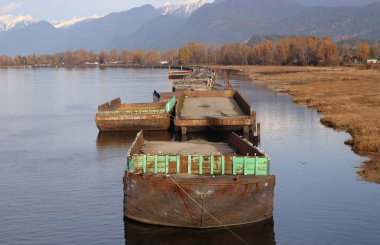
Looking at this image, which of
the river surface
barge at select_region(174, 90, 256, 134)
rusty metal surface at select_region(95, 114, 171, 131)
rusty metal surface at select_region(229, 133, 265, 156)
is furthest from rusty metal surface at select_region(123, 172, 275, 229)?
rusty metal surface at select_region(95, 114, 171, 131)

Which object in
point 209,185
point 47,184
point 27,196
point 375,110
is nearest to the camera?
point 209,185

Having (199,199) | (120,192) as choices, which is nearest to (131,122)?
(120,192)

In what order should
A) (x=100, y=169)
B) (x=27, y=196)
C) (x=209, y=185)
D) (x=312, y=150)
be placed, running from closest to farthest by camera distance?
(x=209, y=185) → (x=27, y=196) → (x=100, y=169) → (x=312, y=150)

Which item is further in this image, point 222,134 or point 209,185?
point 222,134

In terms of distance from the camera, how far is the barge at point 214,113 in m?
53.6

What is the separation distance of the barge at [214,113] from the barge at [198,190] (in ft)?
80.0

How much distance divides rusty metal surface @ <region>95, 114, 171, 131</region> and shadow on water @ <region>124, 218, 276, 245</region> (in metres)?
30.7

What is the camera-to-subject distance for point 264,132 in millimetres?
57250

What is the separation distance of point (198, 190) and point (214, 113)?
1351 inches

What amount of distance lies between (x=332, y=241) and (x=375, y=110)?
1758 inches

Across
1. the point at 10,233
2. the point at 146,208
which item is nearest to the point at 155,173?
the point at 146,208

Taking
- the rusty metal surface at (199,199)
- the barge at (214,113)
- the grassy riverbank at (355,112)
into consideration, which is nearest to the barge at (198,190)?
the rusty metal surface at (199,199)

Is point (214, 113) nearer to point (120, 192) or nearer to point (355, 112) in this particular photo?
point (355, 112)

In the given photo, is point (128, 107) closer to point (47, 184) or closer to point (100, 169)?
point (100, 169)
